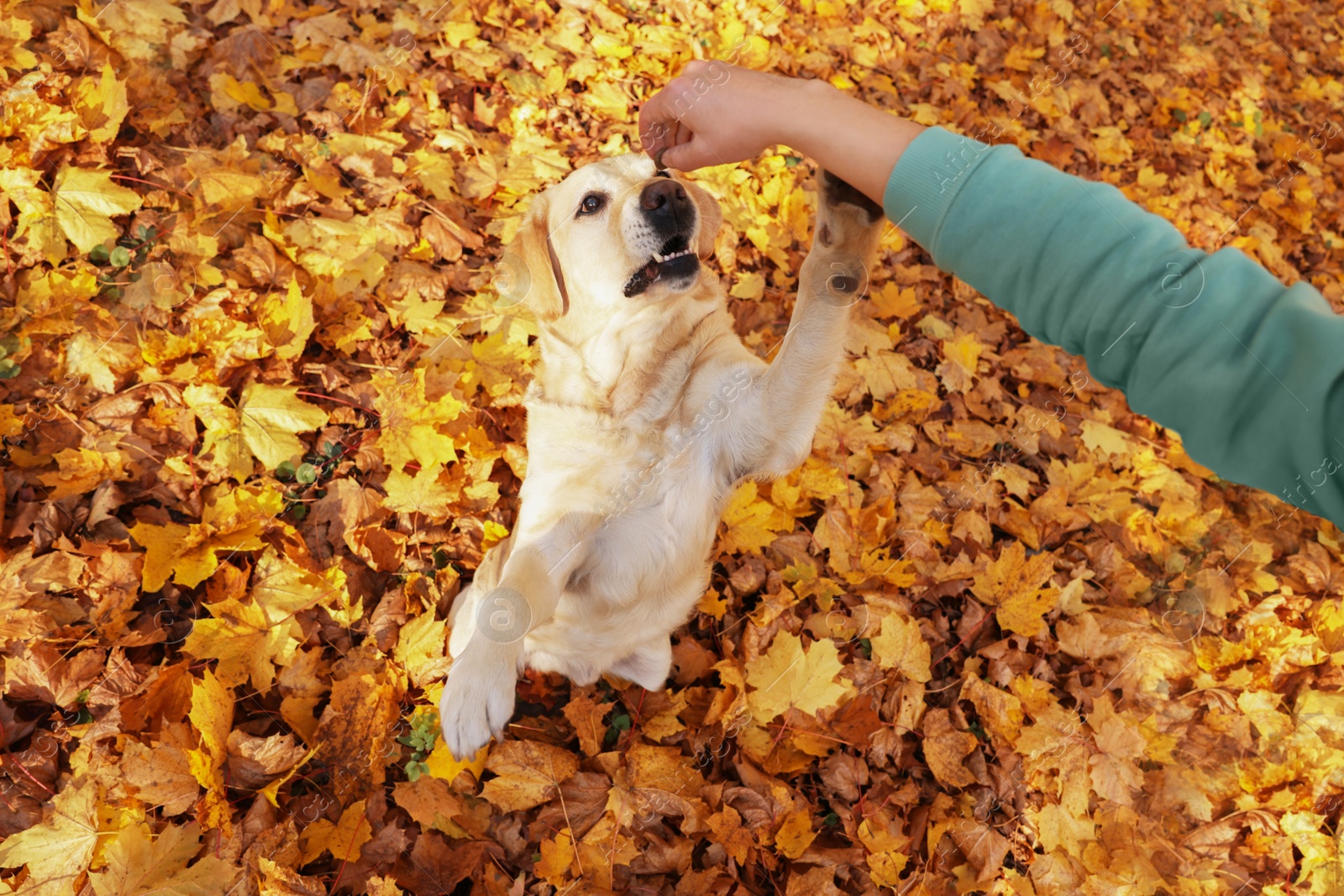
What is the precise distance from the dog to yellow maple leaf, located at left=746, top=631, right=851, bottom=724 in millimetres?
379

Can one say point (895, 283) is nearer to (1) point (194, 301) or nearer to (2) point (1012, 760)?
(2) point (1012, 760)

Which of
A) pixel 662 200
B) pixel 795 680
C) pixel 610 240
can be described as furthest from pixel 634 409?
pixel 795 680

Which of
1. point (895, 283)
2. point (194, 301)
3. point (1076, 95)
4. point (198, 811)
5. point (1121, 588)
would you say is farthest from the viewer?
point (1076, 95)

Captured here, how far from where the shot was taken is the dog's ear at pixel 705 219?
2.58m

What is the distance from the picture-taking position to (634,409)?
7.73ft

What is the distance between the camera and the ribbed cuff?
59.8 inches

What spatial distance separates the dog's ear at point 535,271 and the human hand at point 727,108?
674 millimetres

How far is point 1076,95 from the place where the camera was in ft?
16.9

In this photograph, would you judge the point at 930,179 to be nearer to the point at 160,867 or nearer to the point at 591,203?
the point at 591,203

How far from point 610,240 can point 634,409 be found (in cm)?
68

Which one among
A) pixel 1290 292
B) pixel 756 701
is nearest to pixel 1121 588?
pixel 756 701

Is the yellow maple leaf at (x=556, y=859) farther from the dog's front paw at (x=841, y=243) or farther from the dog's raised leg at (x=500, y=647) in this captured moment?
the dog's front paw at (x=841, y=243)

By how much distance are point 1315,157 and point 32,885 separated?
925 cm

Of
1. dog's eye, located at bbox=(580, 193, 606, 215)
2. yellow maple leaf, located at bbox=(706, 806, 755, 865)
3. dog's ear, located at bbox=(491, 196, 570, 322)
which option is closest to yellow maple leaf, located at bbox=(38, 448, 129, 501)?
dog's ear, located at bbox=(491, 196, 570, 322)
